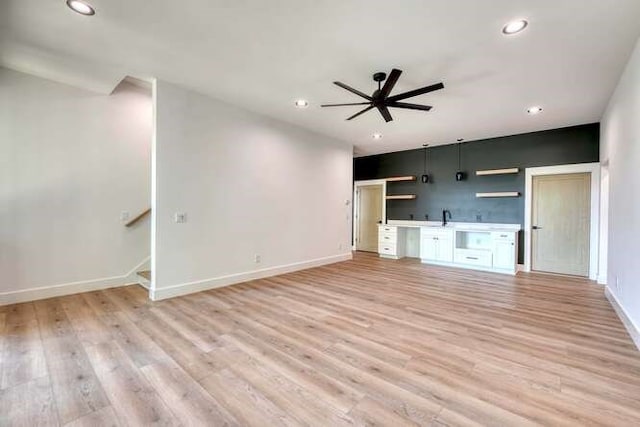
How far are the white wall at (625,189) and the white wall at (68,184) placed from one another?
20.1 feet

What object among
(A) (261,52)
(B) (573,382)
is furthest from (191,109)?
(B) (573,382)

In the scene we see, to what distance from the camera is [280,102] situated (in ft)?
14.4

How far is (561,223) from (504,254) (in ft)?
3.99

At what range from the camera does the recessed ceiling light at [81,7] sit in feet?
7.56

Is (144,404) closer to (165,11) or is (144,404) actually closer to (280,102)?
(165,11)

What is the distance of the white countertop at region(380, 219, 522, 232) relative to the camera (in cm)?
582

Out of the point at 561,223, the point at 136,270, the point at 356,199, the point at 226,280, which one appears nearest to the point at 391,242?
the point at 356,199

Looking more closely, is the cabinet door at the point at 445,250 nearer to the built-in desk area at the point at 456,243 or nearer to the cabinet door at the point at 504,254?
the built-in desk area at the point at 456,243

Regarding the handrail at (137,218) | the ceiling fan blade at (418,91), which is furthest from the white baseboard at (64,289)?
the ceiling fan blade at (418,91)

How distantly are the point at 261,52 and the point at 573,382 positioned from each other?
12.7ft

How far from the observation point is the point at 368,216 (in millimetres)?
8477

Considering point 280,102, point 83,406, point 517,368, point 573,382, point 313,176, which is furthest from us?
point 313,176

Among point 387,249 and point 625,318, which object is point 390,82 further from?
point 387,249

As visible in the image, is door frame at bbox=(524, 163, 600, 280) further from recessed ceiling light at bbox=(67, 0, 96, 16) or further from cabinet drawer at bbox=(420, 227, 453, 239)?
recessed ceiling light at bbox=(67, 0, 96, 16)
